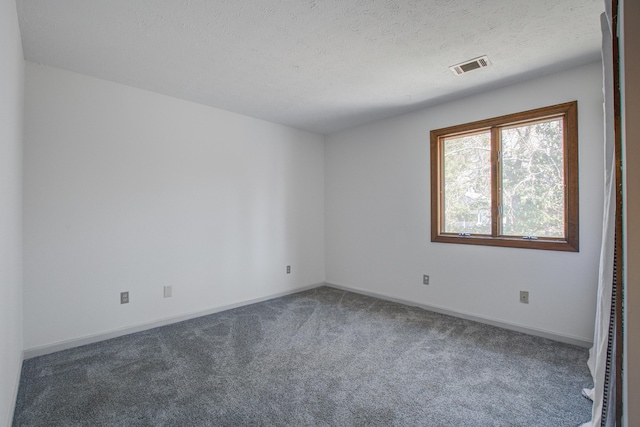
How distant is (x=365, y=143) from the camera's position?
443cm

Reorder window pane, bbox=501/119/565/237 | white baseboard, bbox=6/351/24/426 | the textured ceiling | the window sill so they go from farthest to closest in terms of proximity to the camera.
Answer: window pane, bbox=501/119/565/237, the window sill, the textured ceiling, white baseboard, bbox=6/351/24/426

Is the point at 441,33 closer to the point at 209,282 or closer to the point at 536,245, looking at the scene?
the point at 536,245

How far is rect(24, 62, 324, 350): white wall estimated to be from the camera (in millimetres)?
2588

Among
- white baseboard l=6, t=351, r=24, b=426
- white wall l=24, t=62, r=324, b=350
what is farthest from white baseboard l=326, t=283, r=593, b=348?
white baseboard l=6, t=351, r=24, b=426

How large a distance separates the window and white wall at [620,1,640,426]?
7.40 ft

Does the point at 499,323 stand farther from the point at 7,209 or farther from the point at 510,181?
the point at 7,209

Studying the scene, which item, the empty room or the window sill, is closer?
the empty room

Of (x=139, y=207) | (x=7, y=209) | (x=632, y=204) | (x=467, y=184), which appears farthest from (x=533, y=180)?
(x=7, y=209)

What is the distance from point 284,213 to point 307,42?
260cm

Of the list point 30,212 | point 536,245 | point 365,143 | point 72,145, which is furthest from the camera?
point 365,143

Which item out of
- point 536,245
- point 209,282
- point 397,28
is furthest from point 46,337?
point 536,245

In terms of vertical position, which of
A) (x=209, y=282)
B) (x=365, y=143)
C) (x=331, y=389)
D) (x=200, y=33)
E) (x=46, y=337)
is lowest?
(x=331, y=389)

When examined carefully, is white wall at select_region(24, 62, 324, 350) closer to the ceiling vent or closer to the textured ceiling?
the textured ceiling

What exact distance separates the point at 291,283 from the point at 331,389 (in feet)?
8.39
